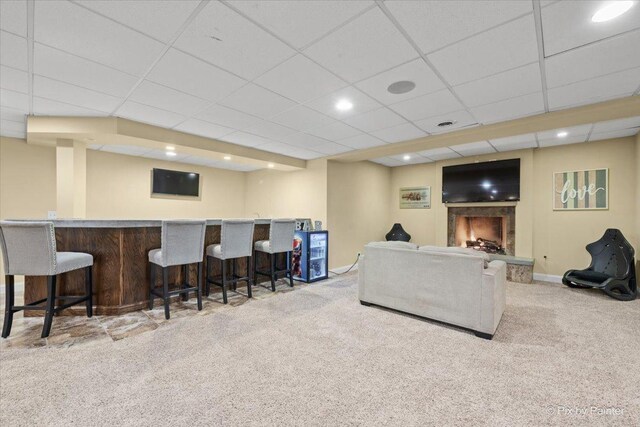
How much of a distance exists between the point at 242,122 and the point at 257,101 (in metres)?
0.80

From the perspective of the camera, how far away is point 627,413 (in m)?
1.70

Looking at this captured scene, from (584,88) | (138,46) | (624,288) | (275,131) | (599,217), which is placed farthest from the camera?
(599,217)

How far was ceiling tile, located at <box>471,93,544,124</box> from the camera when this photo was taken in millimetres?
3131

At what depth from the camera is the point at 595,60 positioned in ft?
7.61

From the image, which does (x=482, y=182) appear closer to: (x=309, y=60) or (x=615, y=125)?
(x=615, y=125)

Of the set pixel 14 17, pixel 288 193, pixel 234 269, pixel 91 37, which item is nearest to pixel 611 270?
pixel 234 269

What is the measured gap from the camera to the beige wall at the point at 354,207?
595cm

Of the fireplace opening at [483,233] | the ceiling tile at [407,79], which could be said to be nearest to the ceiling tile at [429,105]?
the ceiling tile at [407,79]

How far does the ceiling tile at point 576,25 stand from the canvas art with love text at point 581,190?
157 inches

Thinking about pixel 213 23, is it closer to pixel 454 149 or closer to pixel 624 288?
pixel 454 149

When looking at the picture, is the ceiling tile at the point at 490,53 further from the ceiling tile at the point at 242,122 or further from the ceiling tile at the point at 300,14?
the ceiling tile at the point at 242,122

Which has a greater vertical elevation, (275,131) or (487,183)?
(275,131)

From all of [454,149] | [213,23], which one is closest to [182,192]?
[213,23]

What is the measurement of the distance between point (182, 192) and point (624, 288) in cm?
823
